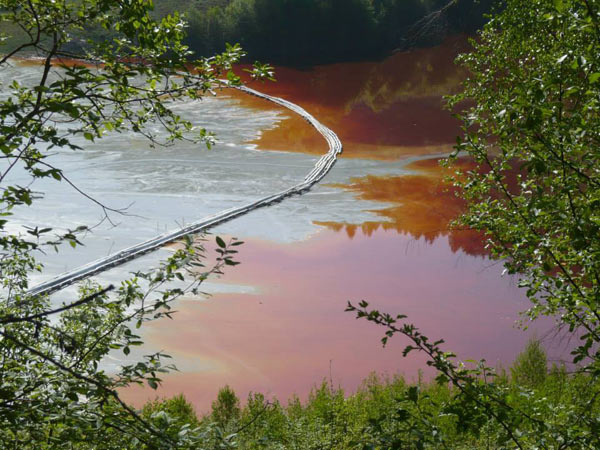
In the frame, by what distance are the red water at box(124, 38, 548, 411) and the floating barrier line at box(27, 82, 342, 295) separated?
73cm

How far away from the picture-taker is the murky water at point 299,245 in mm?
8234

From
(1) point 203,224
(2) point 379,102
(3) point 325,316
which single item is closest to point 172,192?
(1) point 203,224

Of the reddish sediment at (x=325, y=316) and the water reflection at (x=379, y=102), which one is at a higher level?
the water reflection at (x=379, y=102)

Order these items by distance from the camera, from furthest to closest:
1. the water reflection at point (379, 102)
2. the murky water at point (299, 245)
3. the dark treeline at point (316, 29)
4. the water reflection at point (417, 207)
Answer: the dark treeline at point (316, 29), the water reflection at point (379, 102), the water reflection at point (417, 207), the murky water at point (299, 245)

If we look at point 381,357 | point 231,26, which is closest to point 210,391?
A: point 381,357

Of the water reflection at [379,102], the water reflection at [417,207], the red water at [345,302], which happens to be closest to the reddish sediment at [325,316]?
the red water at [345,302]

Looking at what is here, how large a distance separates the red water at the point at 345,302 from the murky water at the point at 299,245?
0.02 meters

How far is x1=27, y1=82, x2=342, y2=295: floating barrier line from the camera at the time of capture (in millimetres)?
8805

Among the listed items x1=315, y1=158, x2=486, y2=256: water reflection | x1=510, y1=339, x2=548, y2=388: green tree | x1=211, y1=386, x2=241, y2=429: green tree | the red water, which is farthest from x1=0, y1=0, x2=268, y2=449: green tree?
x1=315, y1=158, x2=486, y2=256: water reflection

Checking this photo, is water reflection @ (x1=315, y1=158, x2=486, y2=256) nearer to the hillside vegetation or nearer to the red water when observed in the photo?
the red water

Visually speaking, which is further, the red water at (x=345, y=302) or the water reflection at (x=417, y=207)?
the water reflection at (x=417, y=207)

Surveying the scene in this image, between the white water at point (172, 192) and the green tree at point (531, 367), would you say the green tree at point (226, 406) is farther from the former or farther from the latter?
the white water at point (172, 192)

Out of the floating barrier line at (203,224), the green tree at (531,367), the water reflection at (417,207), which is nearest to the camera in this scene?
the green tree at (531,367)

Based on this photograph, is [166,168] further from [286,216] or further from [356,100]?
[356,100]
